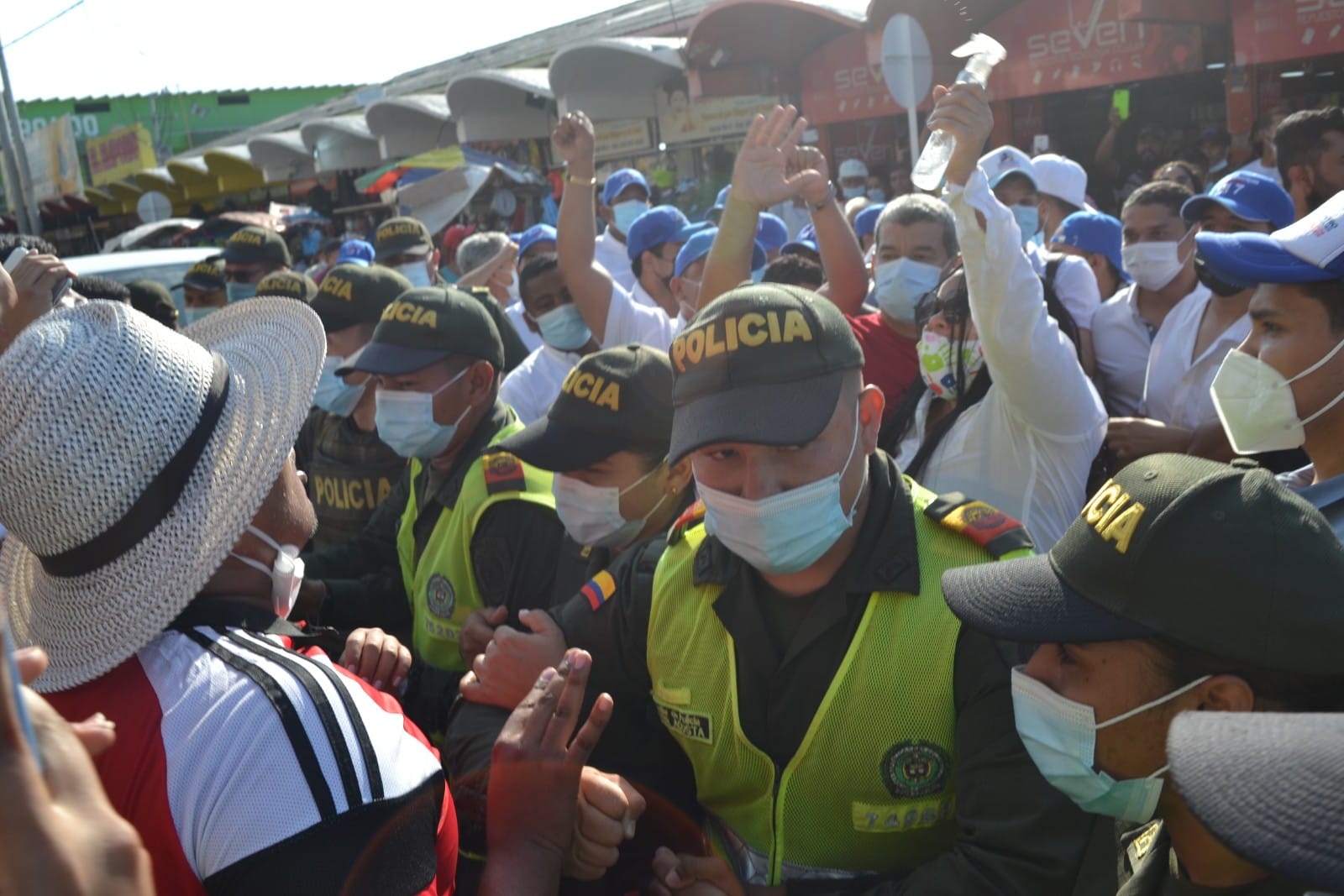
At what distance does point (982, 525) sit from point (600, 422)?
46.1 inches

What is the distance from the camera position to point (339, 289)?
16.7 feet

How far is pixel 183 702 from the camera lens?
1.57 meters

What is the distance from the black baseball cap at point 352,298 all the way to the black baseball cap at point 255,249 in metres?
3.69

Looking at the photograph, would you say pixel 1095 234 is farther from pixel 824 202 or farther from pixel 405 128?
pixel 405 128

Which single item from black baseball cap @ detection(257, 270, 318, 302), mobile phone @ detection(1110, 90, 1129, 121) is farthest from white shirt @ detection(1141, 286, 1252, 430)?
mobile phone @ detection(1110, 90, 1129, 121)

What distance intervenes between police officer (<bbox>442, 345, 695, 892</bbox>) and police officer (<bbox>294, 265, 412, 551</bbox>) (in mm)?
1422

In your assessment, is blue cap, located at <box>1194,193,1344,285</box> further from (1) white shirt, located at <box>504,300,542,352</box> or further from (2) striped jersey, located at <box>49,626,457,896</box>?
(1) white shirt, located at <box>504,300,542,352</box>

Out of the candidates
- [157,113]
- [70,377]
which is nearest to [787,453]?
[70,377]

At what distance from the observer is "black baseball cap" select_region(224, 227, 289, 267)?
27.8 ft

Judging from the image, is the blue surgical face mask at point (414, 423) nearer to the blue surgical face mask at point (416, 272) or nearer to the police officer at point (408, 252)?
the police officer at point (408, 252)

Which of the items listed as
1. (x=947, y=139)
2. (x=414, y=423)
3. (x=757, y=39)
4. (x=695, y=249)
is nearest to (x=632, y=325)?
(x=695, y=249)

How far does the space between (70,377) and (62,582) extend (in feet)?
1.10

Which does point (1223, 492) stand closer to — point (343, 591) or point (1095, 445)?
point (1095, 445)

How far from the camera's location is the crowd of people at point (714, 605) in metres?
1.51
